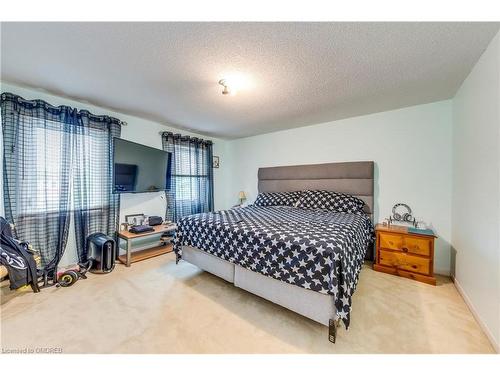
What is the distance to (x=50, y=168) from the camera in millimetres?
2375

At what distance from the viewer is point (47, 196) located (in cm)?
235

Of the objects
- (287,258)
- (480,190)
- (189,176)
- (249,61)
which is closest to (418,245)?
(480,190)

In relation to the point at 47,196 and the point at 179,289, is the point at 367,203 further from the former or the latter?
the point at 47,196

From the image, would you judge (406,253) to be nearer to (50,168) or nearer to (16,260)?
(16,260)

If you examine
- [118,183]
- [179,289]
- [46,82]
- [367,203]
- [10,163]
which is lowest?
[179,289]

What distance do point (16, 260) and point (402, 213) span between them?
14.4 feet

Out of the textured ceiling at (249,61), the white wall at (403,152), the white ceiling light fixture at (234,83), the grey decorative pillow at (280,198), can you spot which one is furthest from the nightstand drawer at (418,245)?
the white ceiling light fixture at (234,83)

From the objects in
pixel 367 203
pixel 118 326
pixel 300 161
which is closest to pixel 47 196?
pixel 118 326

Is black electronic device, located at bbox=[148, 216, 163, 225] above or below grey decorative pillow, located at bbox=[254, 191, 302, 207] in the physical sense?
below

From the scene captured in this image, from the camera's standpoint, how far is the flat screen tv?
2.72 metres

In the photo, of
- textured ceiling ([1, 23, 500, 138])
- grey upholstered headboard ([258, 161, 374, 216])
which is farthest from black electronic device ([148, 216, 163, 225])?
grey upholstered headboard ([258, 161, 374, 216])

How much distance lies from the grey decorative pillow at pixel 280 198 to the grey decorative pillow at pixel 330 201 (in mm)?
130

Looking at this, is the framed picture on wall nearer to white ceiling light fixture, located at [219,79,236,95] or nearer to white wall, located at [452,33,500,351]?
white ceiling light fixture, located at [219,79,236,95]

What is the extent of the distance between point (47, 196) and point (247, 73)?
109 inches
